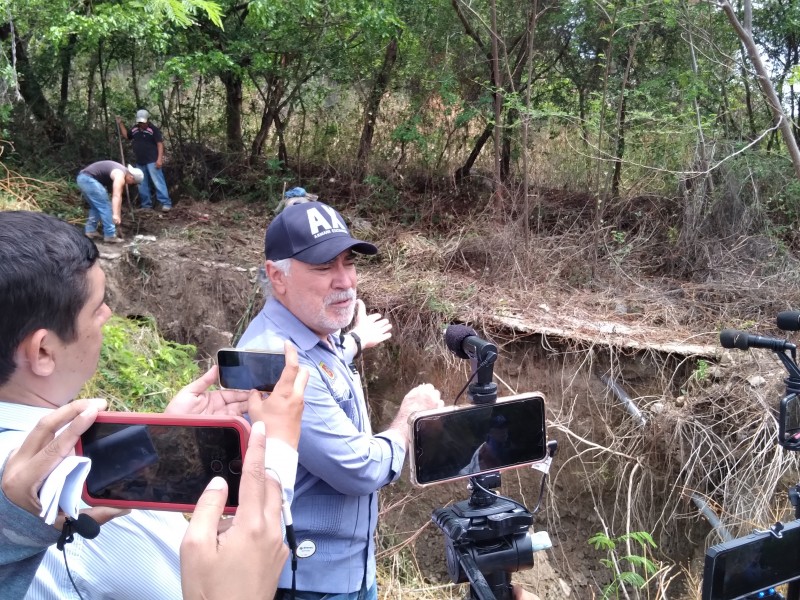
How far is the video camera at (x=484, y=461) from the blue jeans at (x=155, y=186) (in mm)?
9092

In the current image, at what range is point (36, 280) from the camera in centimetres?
112

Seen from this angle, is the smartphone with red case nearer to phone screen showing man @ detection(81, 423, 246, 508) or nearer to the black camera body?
phone screen showing man @ detection(81, 423, 246, 508)

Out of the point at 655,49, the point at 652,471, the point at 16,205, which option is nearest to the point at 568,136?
the point at 655,49

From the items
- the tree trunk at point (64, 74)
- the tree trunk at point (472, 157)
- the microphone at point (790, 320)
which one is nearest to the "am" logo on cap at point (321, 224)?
the microphone at point (790, 320)

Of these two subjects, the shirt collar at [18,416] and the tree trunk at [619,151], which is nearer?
the shirt collar at [18,416]

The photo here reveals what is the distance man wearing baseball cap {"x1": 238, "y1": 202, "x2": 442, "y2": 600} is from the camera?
5.82ft

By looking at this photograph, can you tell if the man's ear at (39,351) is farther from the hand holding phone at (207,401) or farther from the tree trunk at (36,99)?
the tree trunk at (36,99)

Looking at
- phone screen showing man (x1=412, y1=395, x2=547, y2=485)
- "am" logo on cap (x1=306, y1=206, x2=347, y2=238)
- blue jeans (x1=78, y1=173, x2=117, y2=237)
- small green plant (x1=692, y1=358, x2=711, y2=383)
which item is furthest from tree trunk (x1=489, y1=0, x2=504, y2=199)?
phone screen showing man (x1=412, y1=395, x2=547, y2=485)

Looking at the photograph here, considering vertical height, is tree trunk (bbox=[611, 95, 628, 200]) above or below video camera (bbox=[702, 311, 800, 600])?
above

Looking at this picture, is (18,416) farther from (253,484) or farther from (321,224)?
(321,224)

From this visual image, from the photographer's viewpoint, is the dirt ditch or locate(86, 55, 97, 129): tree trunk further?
locate(86, 55, 97, 129): tree trunk

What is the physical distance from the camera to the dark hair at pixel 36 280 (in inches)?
43.2

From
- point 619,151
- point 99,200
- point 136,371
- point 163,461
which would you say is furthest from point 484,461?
point 99,200

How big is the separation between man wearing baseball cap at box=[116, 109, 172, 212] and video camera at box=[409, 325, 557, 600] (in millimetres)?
9020
